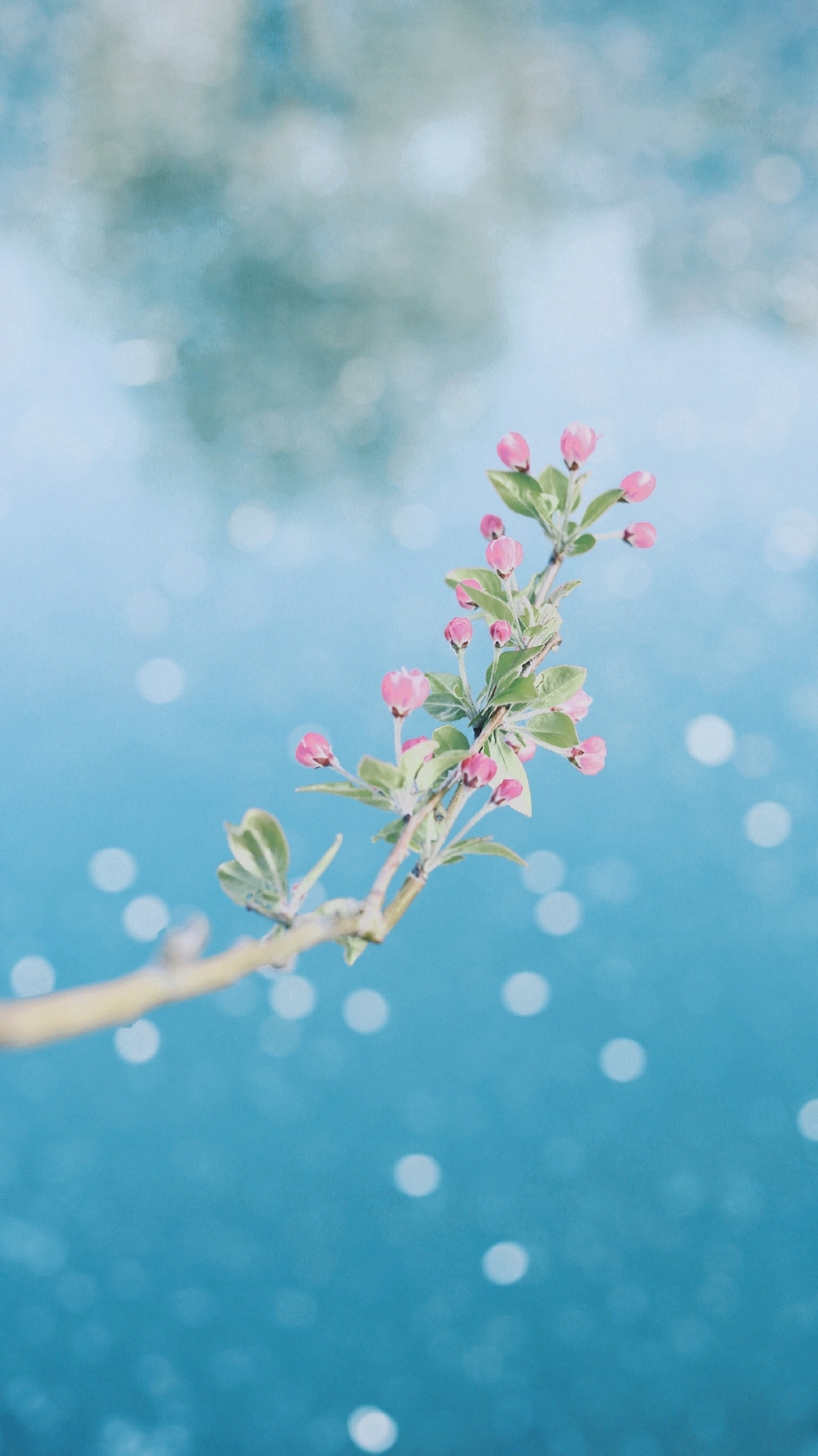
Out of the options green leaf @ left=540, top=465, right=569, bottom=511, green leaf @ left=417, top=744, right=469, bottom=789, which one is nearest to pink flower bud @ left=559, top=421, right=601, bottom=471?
green leaf @ left=540, top=465, right=569, bottom=511

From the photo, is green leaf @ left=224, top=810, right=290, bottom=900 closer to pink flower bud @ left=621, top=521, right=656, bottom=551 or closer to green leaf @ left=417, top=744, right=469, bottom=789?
green leaf @ left=417, top=744, right=469, bottom=789

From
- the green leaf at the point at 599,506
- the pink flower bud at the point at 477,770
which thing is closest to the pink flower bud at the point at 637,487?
the green leaf at the point at 599,506

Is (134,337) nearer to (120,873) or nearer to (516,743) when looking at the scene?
(120,873)

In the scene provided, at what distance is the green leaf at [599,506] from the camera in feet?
1.04

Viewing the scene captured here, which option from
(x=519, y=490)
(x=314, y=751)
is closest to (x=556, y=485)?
(x=519, y=490)

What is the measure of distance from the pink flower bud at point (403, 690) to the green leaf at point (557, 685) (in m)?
0.04

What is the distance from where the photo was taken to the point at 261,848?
26 centimetres

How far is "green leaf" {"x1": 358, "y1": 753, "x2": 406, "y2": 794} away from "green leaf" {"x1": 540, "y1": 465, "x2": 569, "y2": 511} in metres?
0.11

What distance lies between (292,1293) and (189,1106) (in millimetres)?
215

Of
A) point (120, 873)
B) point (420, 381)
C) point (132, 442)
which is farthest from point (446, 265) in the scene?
point (120, 873)

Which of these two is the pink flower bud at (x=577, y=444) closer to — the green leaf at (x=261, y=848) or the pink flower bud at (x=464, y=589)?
the pink flower bud at (x=464, y=589)

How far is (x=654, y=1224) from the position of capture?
1024mm

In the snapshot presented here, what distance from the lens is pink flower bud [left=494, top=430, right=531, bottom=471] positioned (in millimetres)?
344

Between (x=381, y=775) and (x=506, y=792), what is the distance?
50 millimetres
